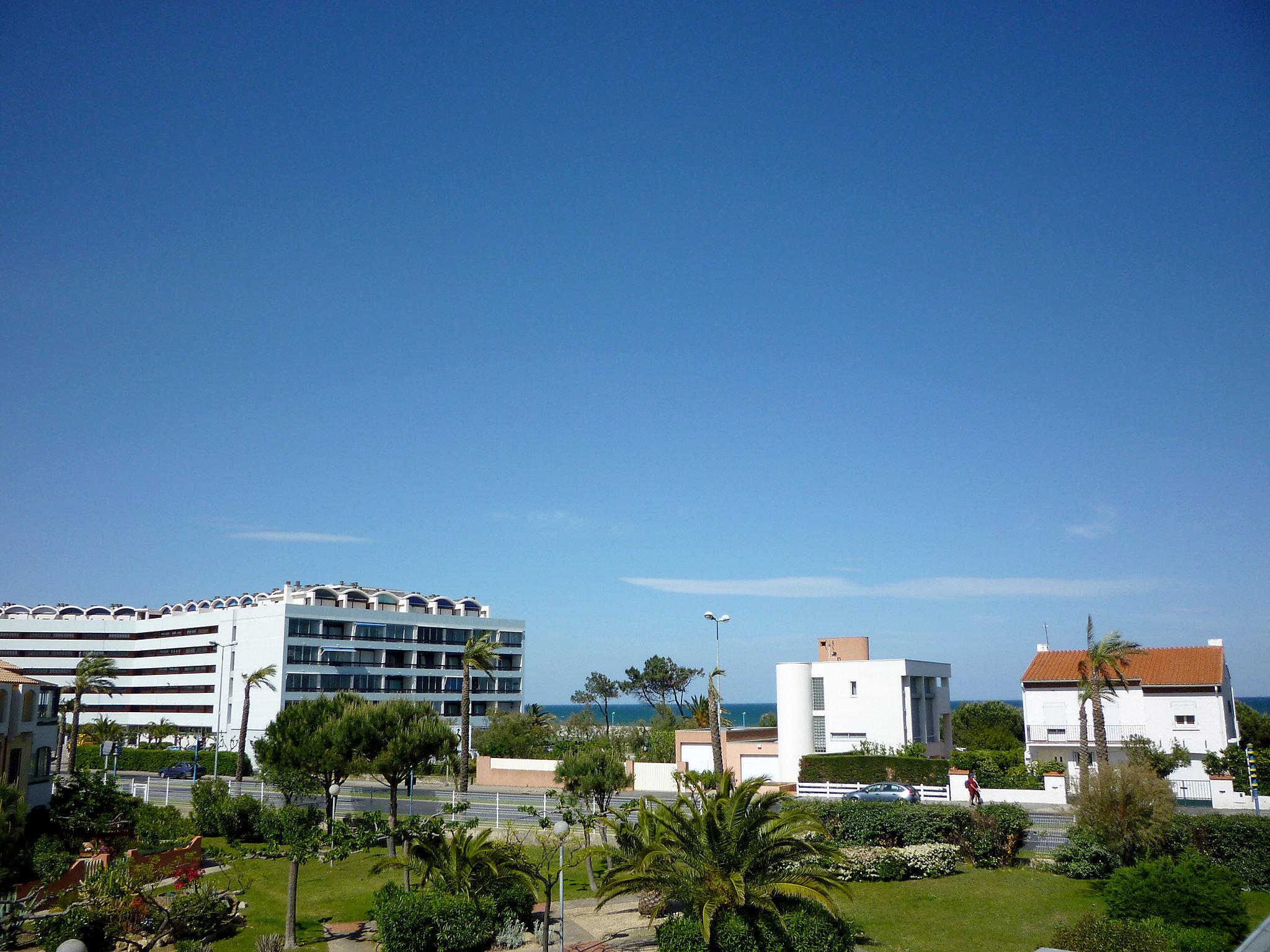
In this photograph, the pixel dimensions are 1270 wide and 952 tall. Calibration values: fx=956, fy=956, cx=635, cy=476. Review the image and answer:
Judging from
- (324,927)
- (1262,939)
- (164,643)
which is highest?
(164,643)

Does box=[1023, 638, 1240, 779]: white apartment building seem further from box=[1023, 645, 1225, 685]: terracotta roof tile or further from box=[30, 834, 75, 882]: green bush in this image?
box=[30, 834, 75, 882]: green bush

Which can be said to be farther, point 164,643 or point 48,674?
point 48,674

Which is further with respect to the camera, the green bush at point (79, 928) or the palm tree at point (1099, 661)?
the palm tree at point (1099, 661)

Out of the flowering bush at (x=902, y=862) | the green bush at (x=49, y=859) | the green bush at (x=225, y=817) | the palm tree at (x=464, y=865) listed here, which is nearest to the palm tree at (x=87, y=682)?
the green bush at (x=225, y=817)

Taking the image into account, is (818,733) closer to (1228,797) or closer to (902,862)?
(1228,797)

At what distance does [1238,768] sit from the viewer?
150ft

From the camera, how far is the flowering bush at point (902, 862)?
25.7 m

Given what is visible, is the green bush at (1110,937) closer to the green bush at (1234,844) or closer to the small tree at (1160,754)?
the green bush at (1234,844)

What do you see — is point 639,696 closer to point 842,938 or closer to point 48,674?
point 48,674

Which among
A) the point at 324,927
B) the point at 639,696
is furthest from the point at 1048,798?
the point at 639,696

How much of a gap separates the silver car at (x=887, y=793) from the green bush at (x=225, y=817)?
23.3 meters

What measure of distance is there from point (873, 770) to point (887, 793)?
715 centimetres

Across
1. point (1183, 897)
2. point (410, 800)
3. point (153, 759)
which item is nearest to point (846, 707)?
point (410, 800)

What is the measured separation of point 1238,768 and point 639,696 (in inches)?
2600
